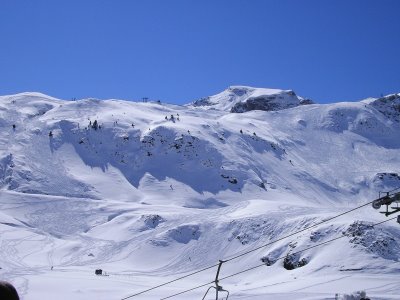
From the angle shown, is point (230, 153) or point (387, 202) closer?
point (387, 202)

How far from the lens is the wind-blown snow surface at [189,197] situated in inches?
2491

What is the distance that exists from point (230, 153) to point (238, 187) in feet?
58.4

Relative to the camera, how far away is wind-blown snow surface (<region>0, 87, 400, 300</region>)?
63281 mm

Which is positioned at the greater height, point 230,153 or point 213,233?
point 230,153

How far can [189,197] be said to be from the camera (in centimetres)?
12094

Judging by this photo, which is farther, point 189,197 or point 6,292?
point 189,197

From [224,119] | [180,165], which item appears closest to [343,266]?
[180,165]

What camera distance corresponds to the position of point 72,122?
507 ft

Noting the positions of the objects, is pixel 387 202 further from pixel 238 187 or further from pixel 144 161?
pixel 144 161

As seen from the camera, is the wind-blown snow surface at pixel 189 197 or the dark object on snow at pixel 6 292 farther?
the wind-blown snow surface at pixel 189 197

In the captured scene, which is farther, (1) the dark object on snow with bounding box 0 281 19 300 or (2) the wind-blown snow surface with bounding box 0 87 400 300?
(2) the wind-blown snow surface with bounding box 0 87 400 300

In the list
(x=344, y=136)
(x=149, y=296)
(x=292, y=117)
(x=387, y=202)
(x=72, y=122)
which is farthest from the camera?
(x=292, y=117)

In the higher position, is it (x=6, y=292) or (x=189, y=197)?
(x=189, y=197)

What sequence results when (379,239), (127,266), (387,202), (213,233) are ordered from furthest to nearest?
(213,233) < (127,266) < (379,239) < (387,202)
